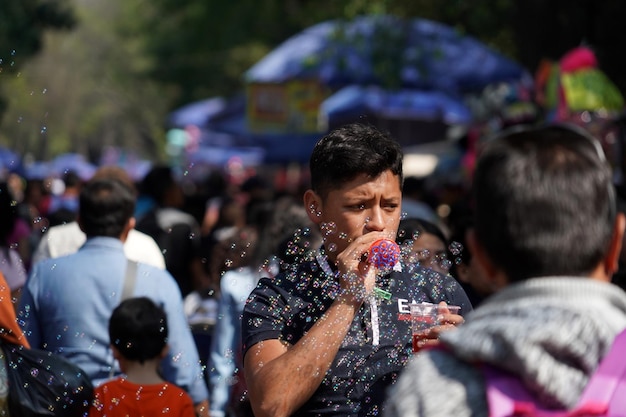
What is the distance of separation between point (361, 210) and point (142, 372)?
1.93 meters

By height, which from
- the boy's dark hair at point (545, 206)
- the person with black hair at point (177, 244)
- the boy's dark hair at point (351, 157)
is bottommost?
the person with black hair at point (177, 244)

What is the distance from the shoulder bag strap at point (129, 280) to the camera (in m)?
4.99

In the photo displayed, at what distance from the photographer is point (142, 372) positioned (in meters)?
4.63

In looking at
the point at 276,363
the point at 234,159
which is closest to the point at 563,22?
the point at 276,363

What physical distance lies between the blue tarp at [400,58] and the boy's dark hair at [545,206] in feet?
30.9

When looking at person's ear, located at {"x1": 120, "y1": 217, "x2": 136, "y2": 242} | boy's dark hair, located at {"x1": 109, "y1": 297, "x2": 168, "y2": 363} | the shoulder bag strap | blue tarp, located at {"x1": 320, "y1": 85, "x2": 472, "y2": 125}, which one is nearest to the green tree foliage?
blue tarp, located at {"x1": 320, "y1": 85, "x2": 472, "y2": 125}

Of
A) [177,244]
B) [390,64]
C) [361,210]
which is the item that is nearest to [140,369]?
[361,210]

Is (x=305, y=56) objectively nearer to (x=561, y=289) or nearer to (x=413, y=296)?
(x=413, y=296)

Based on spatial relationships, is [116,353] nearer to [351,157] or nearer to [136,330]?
[136,330]

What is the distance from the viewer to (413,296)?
9.74 feet

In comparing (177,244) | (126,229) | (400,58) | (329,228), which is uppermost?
(329,228)

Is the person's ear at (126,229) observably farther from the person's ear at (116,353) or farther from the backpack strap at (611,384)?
the backpack strap at (611,384)

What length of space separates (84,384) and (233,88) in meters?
38.3

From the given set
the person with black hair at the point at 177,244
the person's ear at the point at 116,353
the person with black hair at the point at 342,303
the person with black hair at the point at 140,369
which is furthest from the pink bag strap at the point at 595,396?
the person with black hair at the point at 177,244
